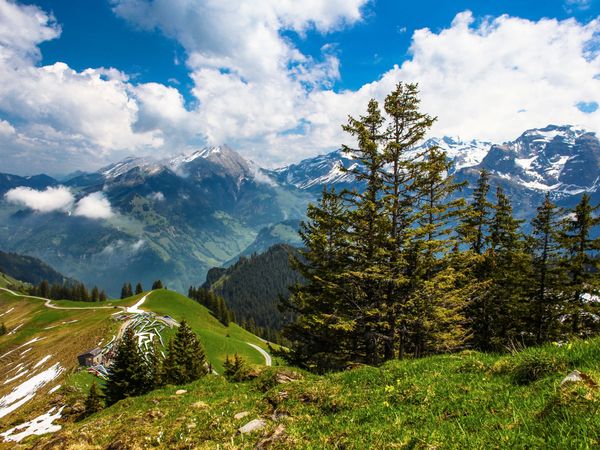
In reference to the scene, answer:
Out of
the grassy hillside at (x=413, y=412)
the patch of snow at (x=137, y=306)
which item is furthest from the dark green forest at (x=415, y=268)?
the patch of snow at (x=137, y=306)

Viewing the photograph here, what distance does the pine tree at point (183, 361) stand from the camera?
3553 cm

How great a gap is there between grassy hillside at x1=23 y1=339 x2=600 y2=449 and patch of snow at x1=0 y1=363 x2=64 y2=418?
60034 mm

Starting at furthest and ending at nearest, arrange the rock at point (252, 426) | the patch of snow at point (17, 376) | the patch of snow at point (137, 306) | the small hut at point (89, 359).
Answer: the patch of snow at point (137, 306) → the patch of snow at point (17, 376) → the small hut at point (89, 359) → the rock at point (252, 426)

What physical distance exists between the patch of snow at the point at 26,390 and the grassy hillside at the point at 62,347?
0.66 feet

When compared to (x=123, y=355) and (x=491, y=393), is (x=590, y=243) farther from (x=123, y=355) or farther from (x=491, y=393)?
(x=123, y=355)

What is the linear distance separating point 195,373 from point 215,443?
33.0m

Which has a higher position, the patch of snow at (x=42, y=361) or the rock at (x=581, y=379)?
the rock at (x=581, y=379)

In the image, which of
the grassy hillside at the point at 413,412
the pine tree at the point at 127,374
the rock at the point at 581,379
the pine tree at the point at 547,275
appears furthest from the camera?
the pine tree at the point at 127,374

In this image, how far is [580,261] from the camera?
2484 cm

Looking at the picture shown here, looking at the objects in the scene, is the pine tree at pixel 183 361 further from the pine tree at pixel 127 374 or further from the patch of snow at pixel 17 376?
the patch of snow at pixel 17 376

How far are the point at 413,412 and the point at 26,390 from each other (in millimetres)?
74494

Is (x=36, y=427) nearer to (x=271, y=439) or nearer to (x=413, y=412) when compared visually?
(x=271, y=439)

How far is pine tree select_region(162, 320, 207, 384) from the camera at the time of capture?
117ft

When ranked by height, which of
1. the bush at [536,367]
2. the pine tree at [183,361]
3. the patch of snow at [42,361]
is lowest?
the patch of snow at [42,361]
